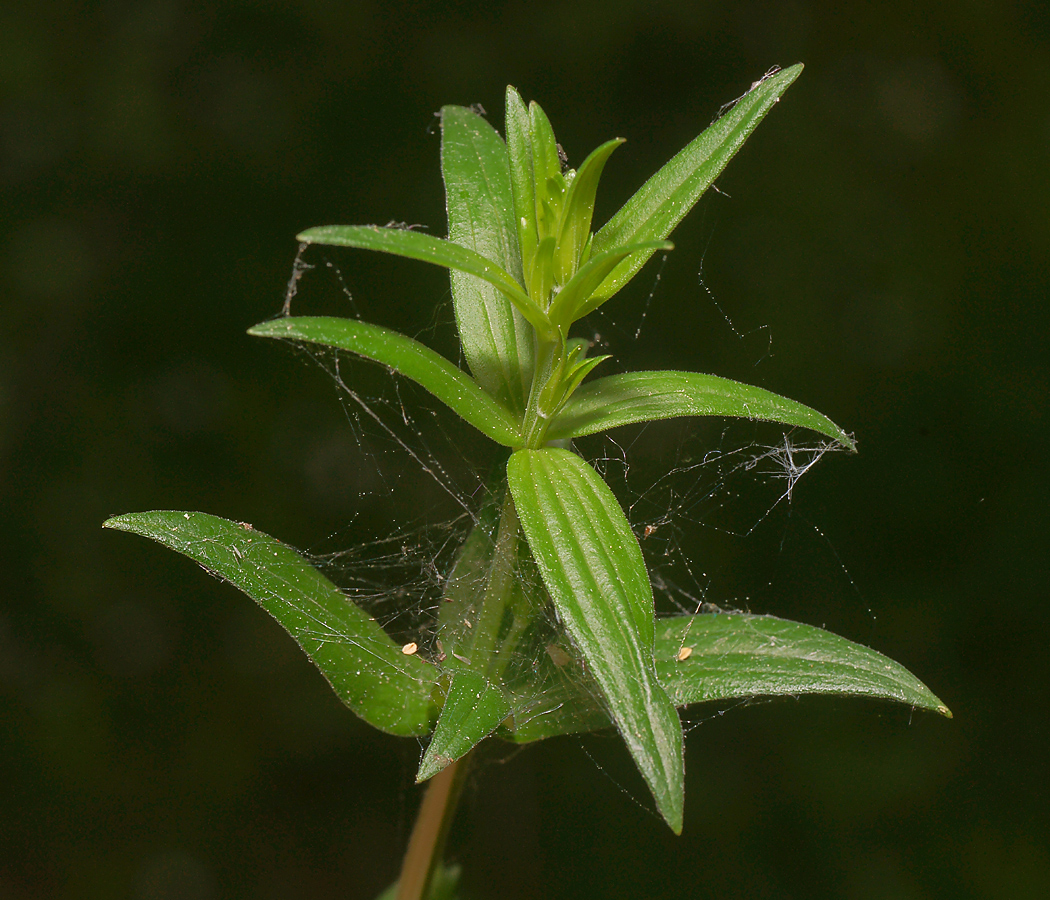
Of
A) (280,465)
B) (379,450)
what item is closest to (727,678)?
(379,450)

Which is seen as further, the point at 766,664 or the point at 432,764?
the point at 766,664

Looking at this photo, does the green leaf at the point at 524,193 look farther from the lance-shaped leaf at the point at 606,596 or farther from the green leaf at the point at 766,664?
the green leaf at the point at 766,664

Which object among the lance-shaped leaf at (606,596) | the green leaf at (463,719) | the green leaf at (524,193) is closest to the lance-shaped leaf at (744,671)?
the green leaf at (463,719)

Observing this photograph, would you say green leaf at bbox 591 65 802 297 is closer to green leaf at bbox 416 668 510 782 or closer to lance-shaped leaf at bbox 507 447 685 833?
lance-shaped leaf at bbox 507 447 685 833

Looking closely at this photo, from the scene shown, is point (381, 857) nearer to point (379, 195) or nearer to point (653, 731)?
point (379, 195)

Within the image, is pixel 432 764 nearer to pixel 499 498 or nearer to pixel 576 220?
pixel 499 498

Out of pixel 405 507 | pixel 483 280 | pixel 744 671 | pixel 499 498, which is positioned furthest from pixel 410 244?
pixel 405 507
